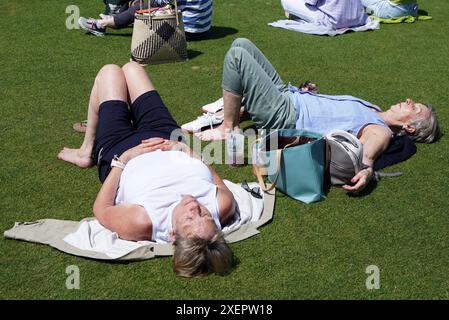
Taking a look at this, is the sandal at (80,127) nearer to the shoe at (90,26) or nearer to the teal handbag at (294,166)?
the teal handbag at (294,166)

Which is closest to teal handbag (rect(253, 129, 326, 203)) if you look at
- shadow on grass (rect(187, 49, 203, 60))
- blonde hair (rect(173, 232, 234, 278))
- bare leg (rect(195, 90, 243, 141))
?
bare leg (rect(195, 90, 243, 141))

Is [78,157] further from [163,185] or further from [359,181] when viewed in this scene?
[359,181]

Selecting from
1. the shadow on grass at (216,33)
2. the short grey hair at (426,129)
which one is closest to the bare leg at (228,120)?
the short grey hair at (426,129)

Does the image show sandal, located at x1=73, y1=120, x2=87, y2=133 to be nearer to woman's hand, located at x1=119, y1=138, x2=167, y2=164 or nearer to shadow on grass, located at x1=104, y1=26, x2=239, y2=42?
woman's hand, located at x1=119, y1=138, x2=167, y2=164

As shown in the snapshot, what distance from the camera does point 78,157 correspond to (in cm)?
436

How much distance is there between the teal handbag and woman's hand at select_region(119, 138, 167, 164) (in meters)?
0.77

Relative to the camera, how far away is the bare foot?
14.2 ft

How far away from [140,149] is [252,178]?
3.17 feet

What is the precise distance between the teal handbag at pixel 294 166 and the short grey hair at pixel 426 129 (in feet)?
3.74

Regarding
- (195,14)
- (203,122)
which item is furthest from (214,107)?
(195,14)

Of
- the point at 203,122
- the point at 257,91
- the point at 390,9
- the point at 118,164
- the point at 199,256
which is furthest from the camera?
the point at 390,9
